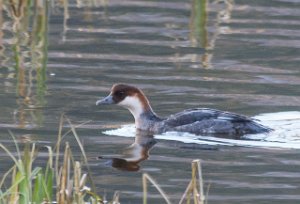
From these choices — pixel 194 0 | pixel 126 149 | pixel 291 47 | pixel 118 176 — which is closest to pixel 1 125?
pixel 126 149

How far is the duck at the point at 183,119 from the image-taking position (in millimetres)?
12867

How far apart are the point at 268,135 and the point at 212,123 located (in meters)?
0.67

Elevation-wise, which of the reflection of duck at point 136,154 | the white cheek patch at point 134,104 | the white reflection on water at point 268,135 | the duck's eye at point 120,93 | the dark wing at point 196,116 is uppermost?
the duck's eye at point 120,93

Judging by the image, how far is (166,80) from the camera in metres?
15.0

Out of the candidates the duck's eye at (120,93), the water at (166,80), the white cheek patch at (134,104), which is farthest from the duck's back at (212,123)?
the duck's eye at (120,93)

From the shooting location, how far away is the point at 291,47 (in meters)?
17.1

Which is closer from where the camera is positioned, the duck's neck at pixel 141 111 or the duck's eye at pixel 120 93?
the duck's neck at pixel 141 111

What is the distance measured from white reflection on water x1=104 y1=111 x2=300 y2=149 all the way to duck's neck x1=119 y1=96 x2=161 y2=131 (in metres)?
0.13

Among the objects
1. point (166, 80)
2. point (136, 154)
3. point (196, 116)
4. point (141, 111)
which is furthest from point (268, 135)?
point (166, 80)

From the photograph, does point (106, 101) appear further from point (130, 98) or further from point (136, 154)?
point (136, 154)

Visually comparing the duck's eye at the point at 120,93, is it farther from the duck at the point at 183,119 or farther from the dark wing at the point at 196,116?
the dark wing at the point at 196,116

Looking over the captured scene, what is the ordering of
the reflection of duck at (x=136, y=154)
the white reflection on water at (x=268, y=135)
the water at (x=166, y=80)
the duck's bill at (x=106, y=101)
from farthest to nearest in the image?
the duck's bill at (x=106, y=101) → the white reflection on water at (x=268, y=135) → the reflection of duck at (x=136, y=154) → the water at (x=166, y=80)

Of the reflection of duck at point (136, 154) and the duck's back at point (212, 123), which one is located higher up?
the duck's back at point (212, 123)

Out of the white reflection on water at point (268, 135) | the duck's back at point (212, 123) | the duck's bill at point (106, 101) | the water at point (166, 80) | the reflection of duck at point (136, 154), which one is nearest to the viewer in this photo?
the water at point (166, 80)
